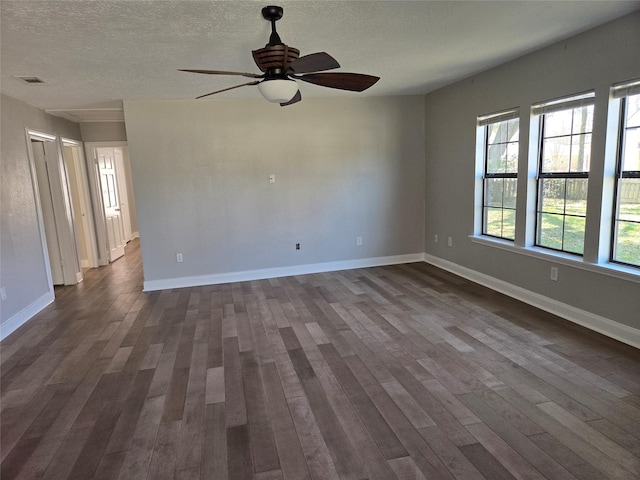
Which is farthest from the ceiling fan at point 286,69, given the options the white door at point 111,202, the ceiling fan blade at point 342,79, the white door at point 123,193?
the white door at point 123,193

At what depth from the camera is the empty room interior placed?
2180 millimetres

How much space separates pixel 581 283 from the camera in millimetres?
3426

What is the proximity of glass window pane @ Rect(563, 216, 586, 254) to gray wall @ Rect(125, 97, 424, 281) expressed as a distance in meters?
2.48

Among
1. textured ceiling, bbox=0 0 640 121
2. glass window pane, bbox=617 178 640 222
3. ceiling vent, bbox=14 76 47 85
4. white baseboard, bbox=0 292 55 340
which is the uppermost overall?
textured ceiling, bbox=0 0 640 121

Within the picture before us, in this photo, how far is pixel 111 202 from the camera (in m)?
7.56


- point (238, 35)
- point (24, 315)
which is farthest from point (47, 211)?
point (238, 35)

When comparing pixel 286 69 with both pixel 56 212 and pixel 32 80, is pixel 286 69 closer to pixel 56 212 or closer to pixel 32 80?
pixel 32 80

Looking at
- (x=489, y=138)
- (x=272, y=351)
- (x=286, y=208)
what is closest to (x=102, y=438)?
(x=272, y=351)

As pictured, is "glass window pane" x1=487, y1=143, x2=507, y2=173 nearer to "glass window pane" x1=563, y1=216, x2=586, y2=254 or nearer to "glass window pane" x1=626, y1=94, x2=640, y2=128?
"glass window pane" x1=563, y1=216, x2=586, y2=254

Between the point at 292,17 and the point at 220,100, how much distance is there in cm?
280

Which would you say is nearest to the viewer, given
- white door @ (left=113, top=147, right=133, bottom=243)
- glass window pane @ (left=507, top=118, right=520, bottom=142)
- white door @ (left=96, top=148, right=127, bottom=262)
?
glass window pane @ (left=507, top=118, right=520, bottom=142)

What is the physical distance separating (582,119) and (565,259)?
126cm

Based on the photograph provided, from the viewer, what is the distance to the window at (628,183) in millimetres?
2967

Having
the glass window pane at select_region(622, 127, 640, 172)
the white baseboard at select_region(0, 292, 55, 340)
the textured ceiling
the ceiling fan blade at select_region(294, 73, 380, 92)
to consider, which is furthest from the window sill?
the white baseboard at select_region(0, 292, 55, 340)
